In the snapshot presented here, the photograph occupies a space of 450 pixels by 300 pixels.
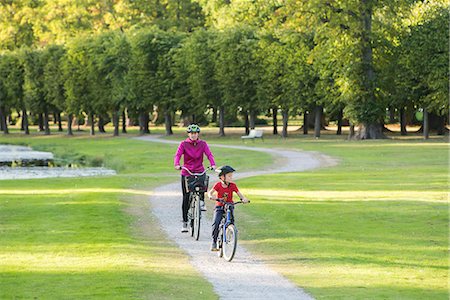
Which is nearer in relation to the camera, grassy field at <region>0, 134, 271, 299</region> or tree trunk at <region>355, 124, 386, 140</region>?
grassy field at <region>0, 134, 271, 299</region>

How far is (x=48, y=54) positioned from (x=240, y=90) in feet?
85.8

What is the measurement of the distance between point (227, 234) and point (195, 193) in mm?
2519

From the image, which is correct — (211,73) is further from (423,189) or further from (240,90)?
(423,189)

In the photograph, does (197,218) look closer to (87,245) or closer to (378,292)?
(87,245)

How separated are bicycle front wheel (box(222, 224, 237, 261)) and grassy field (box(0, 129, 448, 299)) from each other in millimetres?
705

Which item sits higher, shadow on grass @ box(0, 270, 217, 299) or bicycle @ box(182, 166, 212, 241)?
bicycle @ box(182, 166, 212, 241)

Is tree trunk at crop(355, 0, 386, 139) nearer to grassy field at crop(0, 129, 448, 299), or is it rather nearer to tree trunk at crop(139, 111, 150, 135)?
grassy field at crop(0, 129, 448, 299)

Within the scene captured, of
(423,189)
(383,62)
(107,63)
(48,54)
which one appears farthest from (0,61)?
(423,189)

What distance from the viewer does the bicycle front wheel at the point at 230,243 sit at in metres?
15.8

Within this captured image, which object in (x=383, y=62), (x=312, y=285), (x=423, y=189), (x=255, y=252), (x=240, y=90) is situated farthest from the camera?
(x=240, y=90)

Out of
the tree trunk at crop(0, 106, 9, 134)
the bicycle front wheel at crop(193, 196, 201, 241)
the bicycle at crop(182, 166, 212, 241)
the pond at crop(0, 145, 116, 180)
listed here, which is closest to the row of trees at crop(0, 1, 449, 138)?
the tree trunk at crop(0, 106, 9, 134)

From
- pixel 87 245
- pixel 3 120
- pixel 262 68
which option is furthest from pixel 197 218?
pixel 3 120

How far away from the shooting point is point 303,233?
19.8m

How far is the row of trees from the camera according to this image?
62875 mm
